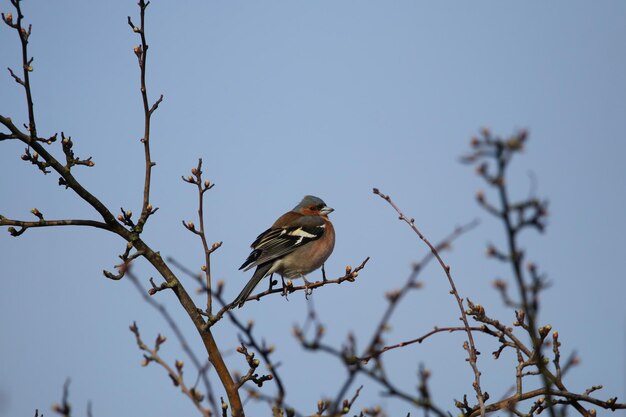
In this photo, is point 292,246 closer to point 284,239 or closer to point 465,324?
point 284,239

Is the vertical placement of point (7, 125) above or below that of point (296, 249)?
below

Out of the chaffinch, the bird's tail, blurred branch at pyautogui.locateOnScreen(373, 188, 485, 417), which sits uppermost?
the chaffinch

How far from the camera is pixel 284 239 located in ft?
31.4

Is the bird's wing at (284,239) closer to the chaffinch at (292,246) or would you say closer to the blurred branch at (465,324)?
the chaffinch at (292,246)

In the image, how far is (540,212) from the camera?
2.11m

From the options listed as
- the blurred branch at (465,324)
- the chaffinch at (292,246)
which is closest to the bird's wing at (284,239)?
the chaffinch at (292,246)

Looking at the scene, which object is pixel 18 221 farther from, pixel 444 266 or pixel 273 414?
pixel 444 266

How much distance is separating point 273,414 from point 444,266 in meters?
1.55

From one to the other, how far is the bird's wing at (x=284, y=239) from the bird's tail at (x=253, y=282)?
87 mm

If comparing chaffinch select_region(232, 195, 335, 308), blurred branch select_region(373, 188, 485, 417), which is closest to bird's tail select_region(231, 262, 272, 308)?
chaffinch select_region(232, 195, 335, 308)

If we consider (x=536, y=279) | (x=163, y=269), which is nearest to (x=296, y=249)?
(x=163, y=269)

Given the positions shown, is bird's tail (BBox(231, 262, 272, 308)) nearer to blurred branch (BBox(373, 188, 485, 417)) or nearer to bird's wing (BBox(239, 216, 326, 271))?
bird's wing (BBox(239, 216, 326, 271))

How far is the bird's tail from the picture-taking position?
7.70 m

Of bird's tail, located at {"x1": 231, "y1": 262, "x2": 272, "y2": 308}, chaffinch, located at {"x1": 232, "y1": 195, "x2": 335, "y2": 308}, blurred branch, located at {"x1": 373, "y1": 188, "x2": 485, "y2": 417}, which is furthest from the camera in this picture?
chaffinch, located at {"x1": 232, "y1": 195, "x2": 335, "y2": 308}
